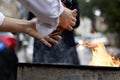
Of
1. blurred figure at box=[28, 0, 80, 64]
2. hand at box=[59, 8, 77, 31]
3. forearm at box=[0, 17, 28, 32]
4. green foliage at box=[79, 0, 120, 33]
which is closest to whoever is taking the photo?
hand at box=[59, 8, 77, 31]

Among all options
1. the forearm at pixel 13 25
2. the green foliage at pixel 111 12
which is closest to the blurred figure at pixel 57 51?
the forearm at pixel 13 25

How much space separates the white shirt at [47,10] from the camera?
2217 millimetres

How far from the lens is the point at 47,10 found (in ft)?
7.33

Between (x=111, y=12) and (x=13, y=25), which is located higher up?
(x=13, y=25)

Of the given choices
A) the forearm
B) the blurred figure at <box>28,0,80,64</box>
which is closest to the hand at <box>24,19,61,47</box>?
the forearm

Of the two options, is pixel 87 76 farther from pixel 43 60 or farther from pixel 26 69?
pixel 43 60

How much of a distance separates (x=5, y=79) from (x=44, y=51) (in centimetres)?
294

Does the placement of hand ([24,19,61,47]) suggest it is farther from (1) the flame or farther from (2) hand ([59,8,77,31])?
(1) the flame

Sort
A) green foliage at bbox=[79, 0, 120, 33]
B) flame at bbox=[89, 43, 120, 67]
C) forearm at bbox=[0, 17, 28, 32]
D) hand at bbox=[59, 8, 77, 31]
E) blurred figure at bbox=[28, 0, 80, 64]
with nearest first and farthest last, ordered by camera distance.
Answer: hand at bbox=[59, 8, 77, 31], forearm at bbox=[0, 17, 28, 32], flame at bbox=[89, 43, 120, 67], blurred figure at bbox=[28, 0, 80, 64], green foliage at bbox=[79, 0, 120, 33]

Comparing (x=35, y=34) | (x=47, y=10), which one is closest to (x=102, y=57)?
(x=35, y=34)

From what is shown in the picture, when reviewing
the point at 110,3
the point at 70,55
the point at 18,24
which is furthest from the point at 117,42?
the point at 18,24

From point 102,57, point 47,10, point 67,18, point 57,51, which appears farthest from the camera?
point 57,51

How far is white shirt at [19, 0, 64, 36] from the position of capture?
7.27ft

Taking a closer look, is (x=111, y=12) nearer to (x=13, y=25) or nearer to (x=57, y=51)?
(x=57, y=51)
